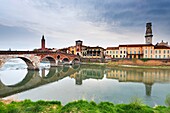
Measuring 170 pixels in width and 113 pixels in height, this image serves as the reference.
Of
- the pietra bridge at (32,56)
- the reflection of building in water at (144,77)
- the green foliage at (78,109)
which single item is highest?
the pietra bridge at (32,56)

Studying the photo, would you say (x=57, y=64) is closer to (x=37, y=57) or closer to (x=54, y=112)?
(x=37, y=57)

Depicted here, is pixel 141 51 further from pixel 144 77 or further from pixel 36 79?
pixel 36 79

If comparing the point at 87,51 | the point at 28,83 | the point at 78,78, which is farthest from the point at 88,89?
the point at 87,51

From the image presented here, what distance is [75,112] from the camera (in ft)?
21.7

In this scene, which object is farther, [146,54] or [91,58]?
[91,58]

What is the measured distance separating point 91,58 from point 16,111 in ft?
206

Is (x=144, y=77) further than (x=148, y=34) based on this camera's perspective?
No

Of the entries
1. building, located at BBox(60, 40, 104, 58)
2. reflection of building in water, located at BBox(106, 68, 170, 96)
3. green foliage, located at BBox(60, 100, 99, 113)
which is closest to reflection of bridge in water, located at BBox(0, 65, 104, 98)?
reflection of building in water, located at BBox(106, 68, 170, 96)

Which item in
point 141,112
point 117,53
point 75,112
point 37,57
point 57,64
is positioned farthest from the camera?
point 117,53

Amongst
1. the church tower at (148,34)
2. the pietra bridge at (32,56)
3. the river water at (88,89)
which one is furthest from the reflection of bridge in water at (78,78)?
the church tower at (148,34)

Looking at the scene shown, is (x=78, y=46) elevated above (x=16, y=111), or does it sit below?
above

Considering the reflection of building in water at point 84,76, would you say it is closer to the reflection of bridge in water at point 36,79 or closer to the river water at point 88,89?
the reflection of bridge in water at point 36,79

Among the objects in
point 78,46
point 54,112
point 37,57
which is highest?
point 78,46

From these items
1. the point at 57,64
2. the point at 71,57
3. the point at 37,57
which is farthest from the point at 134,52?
the point at 37,57
